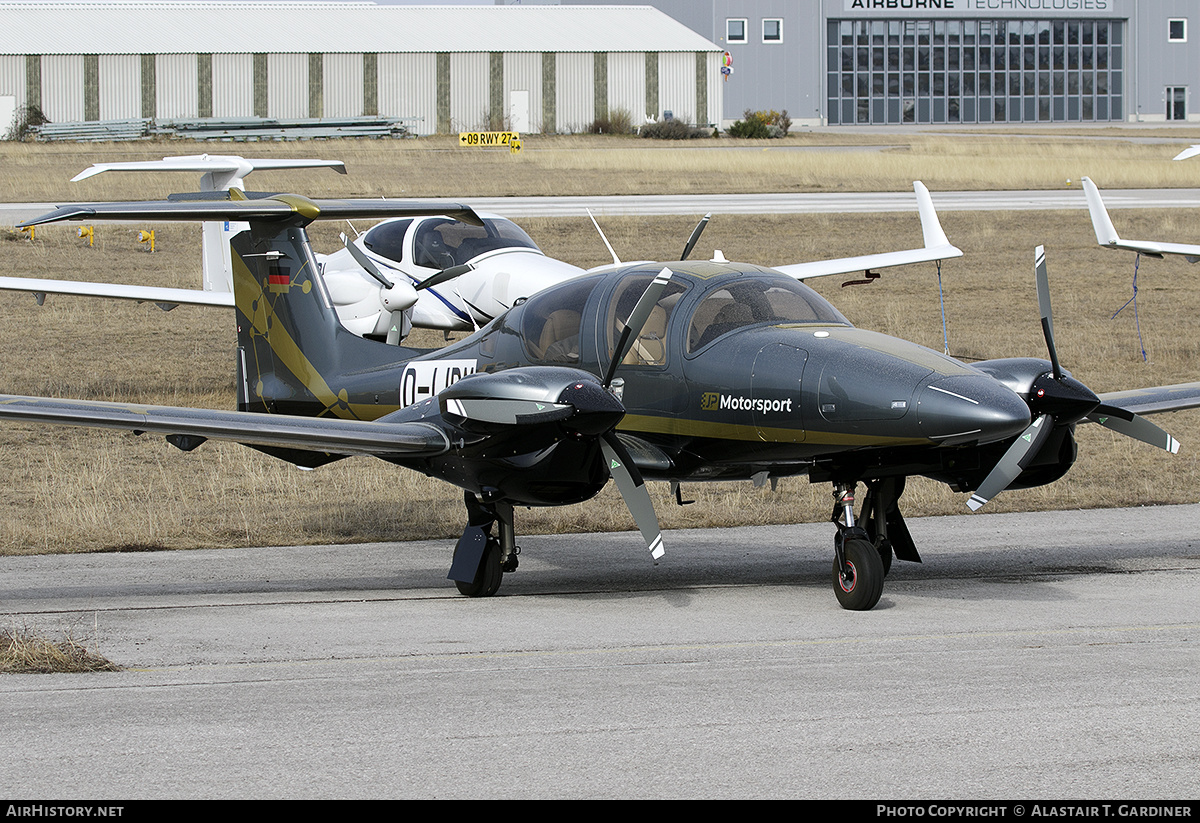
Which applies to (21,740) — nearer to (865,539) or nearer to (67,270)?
(865,539)

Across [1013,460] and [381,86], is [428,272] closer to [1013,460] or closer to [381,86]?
[1013,460]

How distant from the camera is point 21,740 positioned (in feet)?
22.8

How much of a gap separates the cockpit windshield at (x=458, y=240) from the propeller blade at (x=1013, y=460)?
10977mm

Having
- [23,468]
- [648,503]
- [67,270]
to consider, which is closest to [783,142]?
[67,270]

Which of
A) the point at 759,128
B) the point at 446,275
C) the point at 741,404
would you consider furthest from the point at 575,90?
the point at 741,404

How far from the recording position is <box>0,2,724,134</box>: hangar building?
80688mm

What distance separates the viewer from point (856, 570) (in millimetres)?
9844

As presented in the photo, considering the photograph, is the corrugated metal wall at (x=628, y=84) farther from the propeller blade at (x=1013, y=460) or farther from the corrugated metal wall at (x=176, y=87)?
the propeller blade at (x=1013, y=460)

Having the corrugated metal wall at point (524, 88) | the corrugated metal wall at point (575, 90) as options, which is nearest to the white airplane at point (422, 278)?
the corrugated metal wall at point (524, 88)

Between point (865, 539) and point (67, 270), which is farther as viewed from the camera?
point (67, 270)

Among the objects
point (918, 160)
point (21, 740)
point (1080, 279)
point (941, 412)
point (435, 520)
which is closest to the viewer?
point (21, 740)

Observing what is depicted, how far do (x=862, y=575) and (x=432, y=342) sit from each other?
62.3 ft

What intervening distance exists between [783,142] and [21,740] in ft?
256

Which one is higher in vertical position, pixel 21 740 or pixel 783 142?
pixel 783 142
